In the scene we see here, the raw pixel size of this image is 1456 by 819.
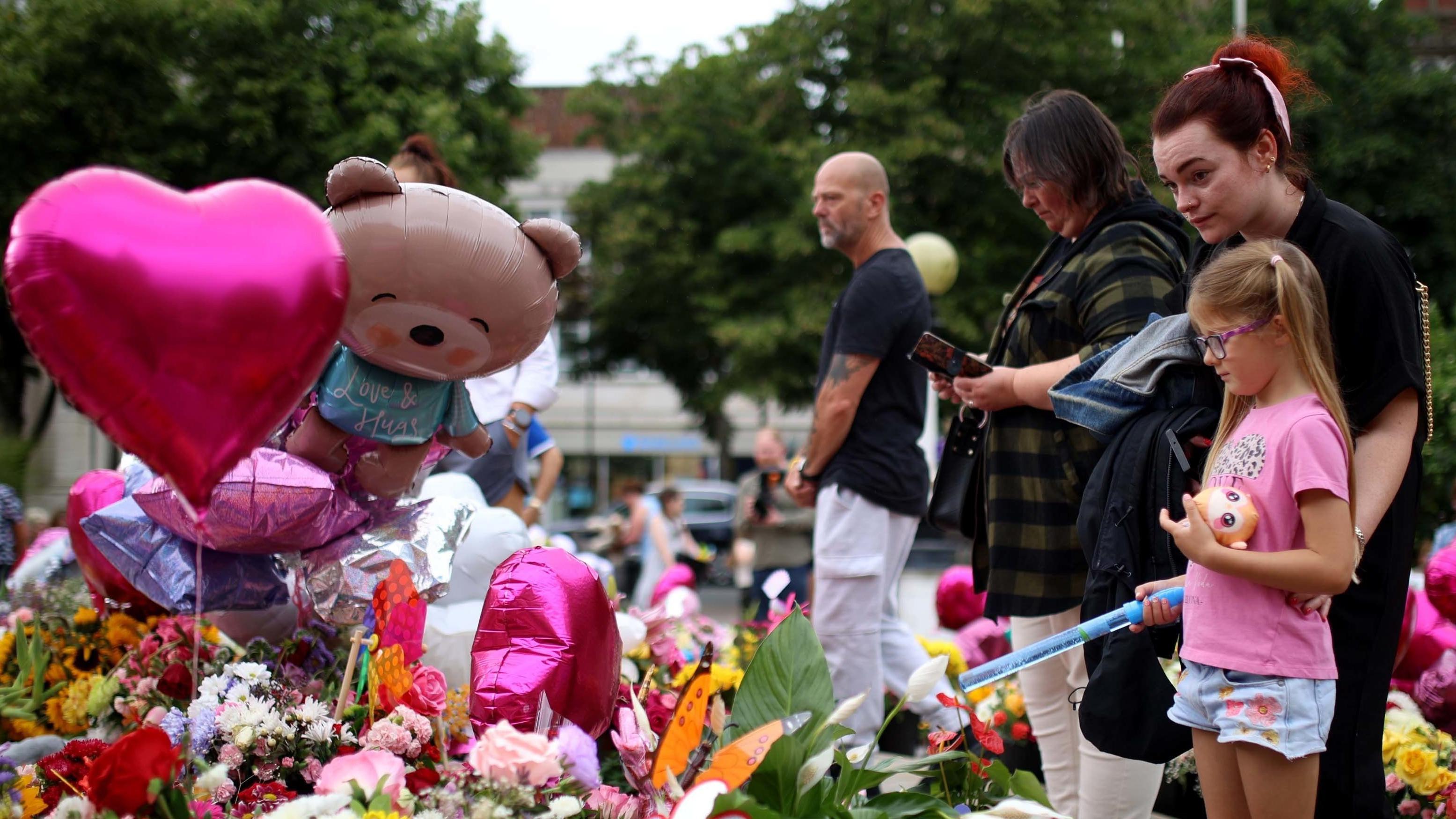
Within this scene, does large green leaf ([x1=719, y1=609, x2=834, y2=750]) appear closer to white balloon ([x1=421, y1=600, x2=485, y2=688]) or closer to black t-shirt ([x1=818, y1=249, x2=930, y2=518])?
white balloon ([x1=421, y1=600, x2=485, y2=688])

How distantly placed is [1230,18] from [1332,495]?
18486mm

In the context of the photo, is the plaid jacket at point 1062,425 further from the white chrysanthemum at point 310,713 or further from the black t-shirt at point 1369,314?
the white chrysanthemum at point 310,713

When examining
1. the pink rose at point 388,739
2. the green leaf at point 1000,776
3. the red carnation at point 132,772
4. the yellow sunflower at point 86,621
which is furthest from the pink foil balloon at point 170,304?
the yellow sunflower at point 86,621

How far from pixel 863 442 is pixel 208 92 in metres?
15.4

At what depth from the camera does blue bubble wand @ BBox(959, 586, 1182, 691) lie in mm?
2043

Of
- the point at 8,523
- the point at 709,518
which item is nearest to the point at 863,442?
the point at 8,523

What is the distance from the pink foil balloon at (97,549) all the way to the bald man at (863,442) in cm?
195

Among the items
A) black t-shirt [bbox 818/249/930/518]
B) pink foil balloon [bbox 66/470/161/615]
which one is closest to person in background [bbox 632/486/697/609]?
black t-shirt [bbox 818/249/930/518]

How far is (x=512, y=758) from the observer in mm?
1672

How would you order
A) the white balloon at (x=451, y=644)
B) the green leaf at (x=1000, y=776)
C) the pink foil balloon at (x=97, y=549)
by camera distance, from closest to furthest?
the green leaf at (x=1000, y=776) → the white balloon at (x=451, y=644) → the pink foil balloon at (x=97, y=549)

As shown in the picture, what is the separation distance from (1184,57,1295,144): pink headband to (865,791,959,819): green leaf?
4.29ft

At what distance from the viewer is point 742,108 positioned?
2005 centimetres

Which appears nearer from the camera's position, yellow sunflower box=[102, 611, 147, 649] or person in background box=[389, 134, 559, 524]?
yellow sunflower box=[102, 611, 147, 649]

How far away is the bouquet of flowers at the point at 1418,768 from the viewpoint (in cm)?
306
